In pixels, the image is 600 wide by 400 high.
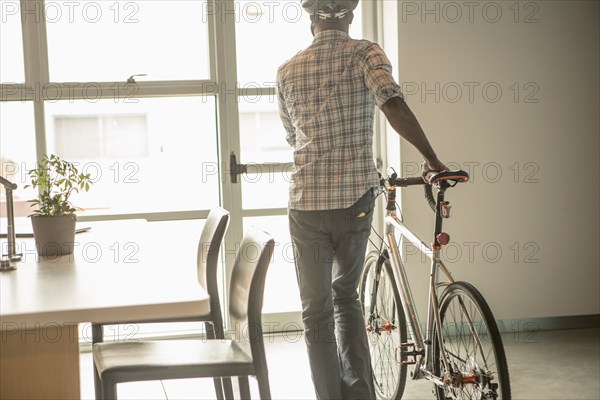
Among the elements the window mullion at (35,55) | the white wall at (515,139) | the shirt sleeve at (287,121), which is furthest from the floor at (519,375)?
the window mullion at (35,55)

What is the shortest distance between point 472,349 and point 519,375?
45.9 inches

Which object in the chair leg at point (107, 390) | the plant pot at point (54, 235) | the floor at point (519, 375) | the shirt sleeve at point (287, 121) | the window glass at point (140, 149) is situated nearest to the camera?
the chair leg at point (107, 390)

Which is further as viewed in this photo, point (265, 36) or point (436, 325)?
point (265, 36)

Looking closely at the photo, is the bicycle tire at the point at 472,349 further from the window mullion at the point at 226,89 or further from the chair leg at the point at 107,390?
the window mullion at the point at 226,89

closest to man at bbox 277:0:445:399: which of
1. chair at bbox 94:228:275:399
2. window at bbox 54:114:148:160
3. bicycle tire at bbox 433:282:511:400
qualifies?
bicycle tire at bbox 433:282:511:400

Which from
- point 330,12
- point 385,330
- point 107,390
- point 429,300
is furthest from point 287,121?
point 107,390

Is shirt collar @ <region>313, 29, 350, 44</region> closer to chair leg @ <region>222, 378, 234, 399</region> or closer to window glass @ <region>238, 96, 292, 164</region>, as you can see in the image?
chair leg @ <region>222, 378, 234, 399</region>

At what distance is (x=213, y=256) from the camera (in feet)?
8.54

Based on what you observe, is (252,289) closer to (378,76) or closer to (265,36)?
(378,76)

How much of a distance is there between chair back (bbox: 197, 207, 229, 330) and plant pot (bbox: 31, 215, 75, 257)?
1.50ft

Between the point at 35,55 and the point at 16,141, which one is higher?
the point at 35,55

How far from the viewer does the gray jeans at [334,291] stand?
276cm

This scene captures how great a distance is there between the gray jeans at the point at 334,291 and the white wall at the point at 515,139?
5.06ft

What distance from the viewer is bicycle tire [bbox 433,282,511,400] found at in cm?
239
